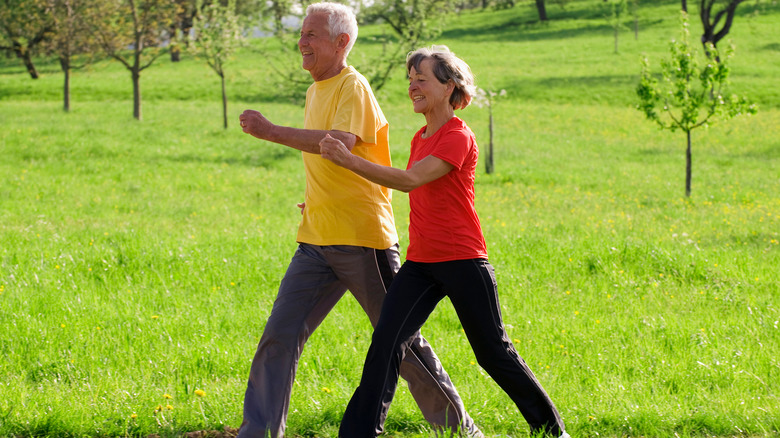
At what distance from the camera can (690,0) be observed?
59375mm

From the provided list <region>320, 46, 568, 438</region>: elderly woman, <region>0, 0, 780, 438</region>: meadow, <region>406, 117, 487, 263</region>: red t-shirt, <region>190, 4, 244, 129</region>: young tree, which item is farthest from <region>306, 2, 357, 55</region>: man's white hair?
<region>190, 4, 244, 129</region>: young tree

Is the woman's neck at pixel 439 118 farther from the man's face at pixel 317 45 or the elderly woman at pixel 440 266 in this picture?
the man's face at pixel 317 45

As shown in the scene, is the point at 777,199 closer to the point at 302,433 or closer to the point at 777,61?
the point at 302,433

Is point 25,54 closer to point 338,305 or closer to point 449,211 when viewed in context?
point 338,305

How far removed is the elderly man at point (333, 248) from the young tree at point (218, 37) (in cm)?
2405

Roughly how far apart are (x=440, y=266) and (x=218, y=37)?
25.5 meters

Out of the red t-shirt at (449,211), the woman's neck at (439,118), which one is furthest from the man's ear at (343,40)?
the red t-shirt at (449,211)

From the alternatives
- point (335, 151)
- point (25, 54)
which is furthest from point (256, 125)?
point (25, 54)

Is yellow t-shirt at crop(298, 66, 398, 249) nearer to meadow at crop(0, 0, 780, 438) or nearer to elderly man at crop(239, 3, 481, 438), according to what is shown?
elderly man at crop(239, 3, 481, 438)

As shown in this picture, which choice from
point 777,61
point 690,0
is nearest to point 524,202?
point 777,61

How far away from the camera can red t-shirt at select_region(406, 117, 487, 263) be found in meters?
3.47

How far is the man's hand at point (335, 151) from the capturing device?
3.22 m

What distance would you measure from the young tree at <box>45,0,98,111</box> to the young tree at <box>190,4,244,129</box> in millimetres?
5011

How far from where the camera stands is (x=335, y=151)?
3221 mm
